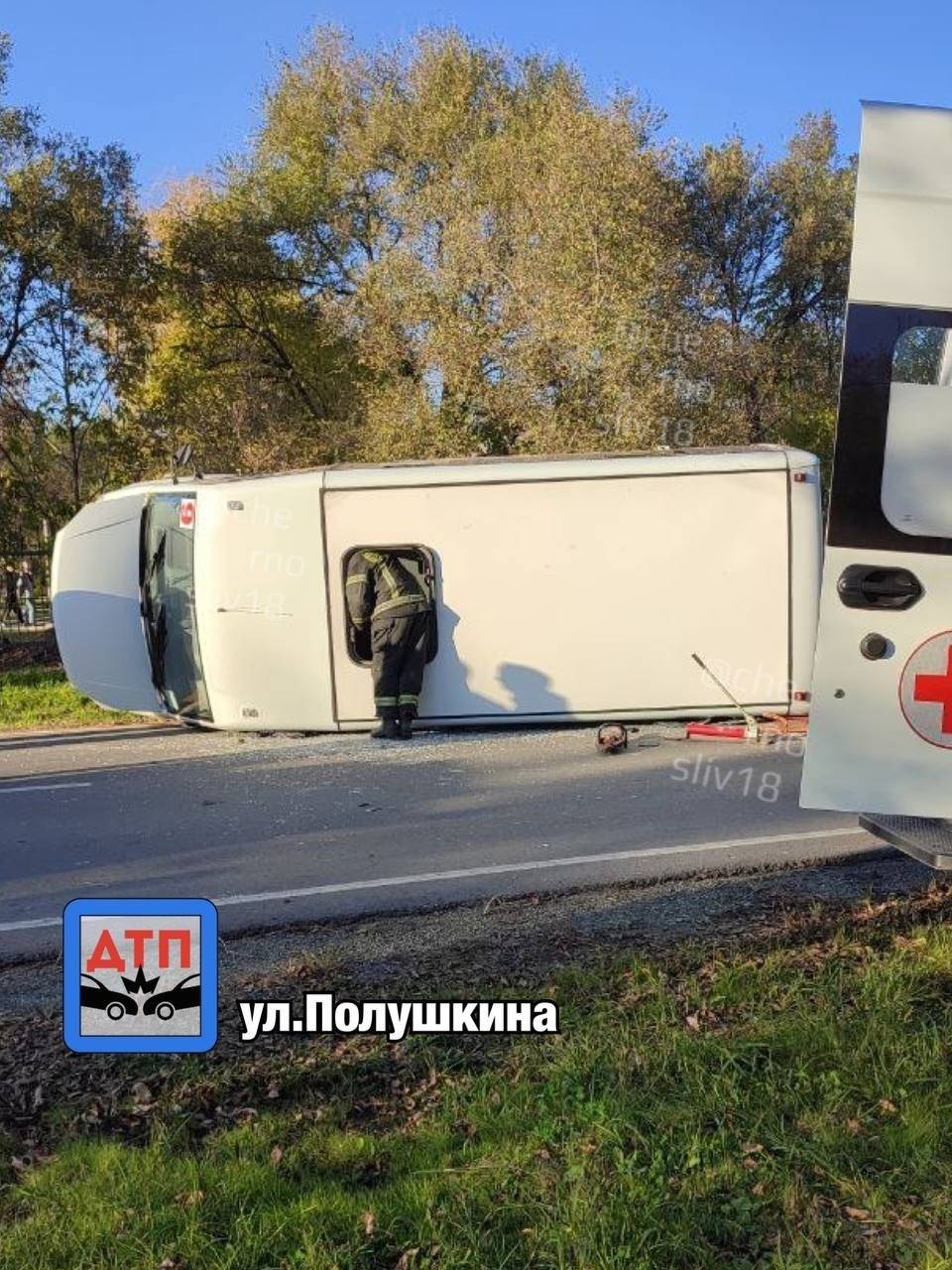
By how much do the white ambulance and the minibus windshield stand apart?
295 inches

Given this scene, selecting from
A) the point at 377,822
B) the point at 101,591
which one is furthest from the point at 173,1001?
the point at 101,591

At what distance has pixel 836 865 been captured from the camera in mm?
5691

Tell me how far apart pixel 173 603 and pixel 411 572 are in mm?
2448

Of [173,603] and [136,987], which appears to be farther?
[173,603]

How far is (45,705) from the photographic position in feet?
42.2

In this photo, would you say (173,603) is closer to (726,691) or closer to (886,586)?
(726,691)

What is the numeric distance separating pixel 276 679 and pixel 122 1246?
7577mm

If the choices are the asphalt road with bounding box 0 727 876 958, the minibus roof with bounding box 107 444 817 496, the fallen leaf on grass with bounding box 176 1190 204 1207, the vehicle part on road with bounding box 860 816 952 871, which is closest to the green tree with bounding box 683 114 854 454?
the minibus roof with bounding box 107 444 817 496

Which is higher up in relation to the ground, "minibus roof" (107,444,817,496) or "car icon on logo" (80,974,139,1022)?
"minibus roof" (107,444,817,496)

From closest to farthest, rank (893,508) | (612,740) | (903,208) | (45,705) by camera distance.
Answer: (903,208), (893,508), (612,740), (45,705)

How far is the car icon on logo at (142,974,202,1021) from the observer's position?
3.46 metres

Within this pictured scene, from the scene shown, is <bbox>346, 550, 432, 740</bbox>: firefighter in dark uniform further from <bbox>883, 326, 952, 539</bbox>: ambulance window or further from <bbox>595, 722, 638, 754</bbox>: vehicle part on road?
<bbox>883, 326, 952, 539</bbox>: ambulance window

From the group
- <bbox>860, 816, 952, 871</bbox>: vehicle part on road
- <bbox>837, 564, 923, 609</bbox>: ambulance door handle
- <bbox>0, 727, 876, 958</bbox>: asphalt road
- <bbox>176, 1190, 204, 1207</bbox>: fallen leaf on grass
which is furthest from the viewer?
<bbox>0, 727, 876, 958</bbox>: asphalt road

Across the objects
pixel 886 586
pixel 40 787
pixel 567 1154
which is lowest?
pixel 40 787
